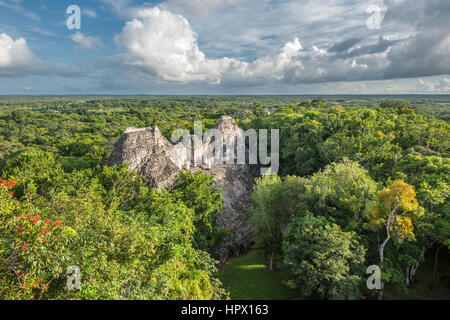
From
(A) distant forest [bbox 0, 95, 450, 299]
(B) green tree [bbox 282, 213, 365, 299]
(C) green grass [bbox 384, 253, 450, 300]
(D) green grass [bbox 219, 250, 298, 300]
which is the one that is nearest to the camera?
(A) distant forest [bbox 0, 95, 450, 299]

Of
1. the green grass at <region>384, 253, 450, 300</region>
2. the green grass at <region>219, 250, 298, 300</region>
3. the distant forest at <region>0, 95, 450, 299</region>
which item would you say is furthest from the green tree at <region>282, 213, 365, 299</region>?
the green grass at <region>384, 253, 450, 300</region>

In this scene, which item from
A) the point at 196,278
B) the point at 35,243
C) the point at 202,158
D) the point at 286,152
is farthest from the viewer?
the point at 286,152

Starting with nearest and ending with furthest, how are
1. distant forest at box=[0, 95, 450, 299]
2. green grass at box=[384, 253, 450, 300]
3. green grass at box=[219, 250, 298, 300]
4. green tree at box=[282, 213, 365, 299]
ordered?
distant forest at box=[0, 95, 450, 299] → green tree at box=[282, 213, 365, 299] → green grass at box=[384, 253, 450, 300] → green grass at box=[219, 250, 298, 300]

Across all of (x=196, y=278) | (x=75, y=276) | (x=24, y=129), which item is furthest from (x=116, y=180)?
(x=24, y=129)

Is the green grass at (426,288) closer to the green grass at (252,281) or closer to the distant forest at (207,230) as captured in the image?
the distant forest at (207,230)

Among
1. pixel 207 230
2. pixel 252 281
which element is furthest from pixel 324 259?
pixel 207 230

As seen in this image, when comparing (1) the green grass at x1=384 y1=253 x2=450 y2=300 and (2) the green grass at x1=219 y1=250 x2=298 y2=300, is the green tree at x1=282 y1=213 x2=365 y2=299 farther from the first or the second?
(1) the green grass at x1=384 y1=253 x2=450 y2=300

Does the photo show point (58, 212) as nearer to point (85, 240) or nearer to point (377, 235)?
point (85, 240)

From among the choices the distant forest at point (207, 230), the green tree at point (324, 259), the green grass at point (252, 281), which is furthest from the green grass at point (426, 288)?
the green grass at point (252, 281)
